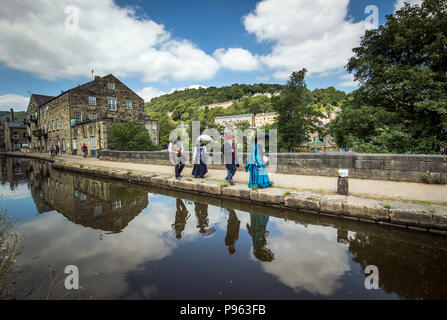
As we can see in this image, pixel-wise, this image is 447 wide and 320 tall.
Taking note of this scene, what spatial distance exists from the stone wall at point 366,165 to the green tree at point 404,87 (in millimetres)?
3213

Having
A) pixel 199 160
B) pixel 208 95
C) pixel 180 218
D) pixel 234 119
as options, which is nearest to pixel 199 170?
pixel 199 160

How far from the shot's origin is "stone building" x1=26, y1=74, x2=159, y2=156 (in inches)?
824

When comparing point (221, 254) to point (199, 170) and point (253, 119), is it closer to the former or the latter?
point (199, 170)

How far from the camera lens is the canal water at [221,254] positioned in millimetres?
2246

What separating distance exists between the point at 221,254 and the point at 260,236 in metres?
0.92

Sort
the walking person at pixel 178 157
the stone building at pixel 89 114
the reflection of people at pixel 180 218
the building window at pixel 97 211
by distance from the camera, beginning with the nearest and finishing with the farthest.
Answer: the reflection of people at pixel 180 218
the building window at pixel 97 211
the walking person at pixel 178 157
the stone building at pixel 89 114

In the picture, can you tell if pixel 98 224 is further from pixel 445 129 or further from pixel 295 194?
pixel 445 129

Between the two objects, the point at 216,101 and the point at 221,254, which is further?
the point at 216,101

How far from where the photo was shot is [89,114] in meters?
25.7

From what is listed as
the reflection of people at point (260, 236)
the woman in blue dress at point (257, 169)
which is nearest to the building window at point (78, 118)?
the woman in blue dress at point (257, 169)

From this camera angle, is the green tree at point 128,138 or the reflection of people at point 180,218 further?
the green tree at point 128,138

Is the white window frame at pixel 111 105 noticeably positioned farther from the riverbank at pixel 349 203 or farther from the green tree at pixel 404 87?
the green tree at pixel 404 87

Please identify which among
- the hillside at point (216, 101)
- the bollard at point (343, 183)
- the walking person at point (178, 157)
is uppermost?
the hillside at point (216, 101)

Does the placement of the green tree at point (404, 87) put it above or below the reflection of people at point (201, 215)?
above
